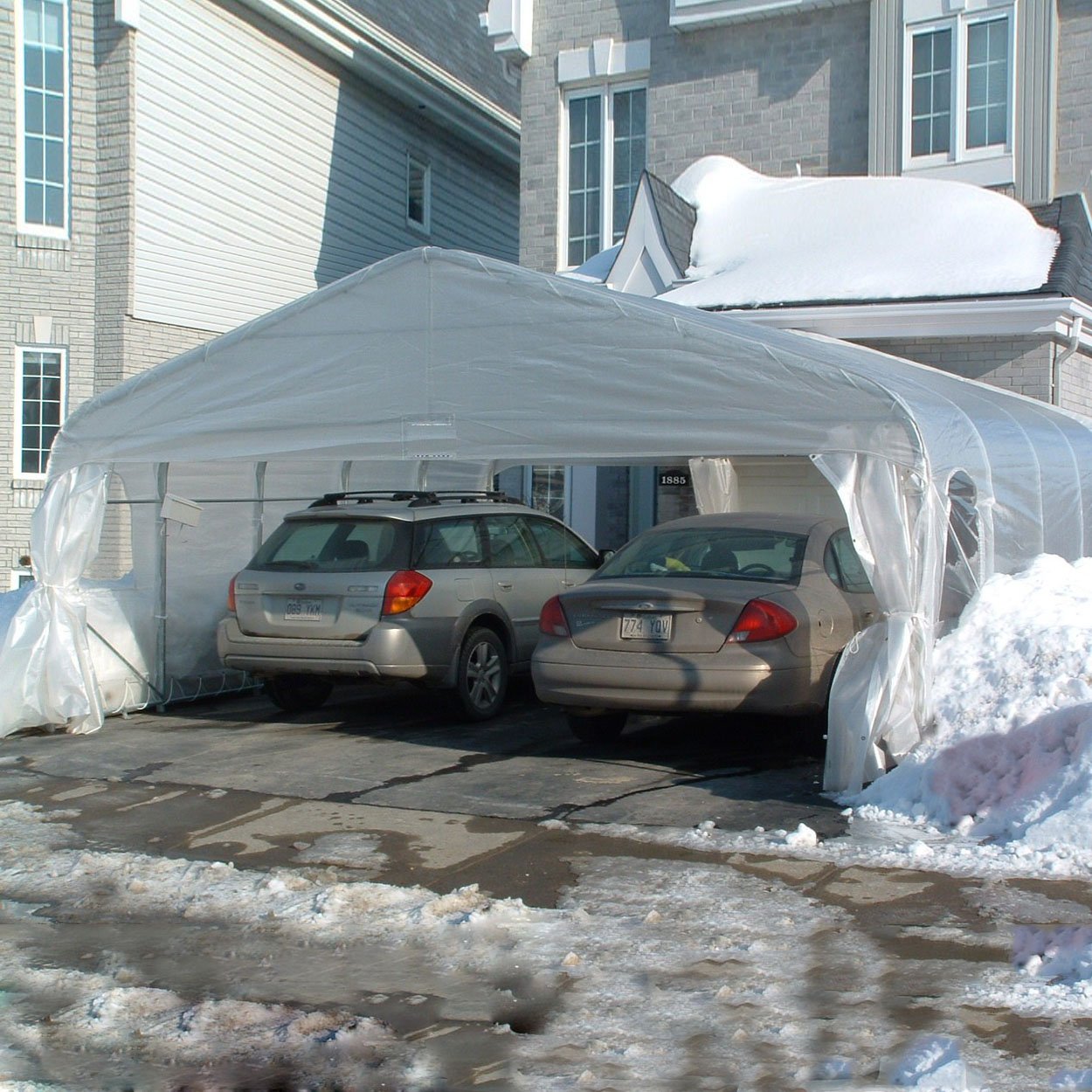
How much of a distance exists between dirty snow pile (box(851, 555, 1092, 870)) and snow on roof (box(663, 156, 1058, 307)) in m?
6.33

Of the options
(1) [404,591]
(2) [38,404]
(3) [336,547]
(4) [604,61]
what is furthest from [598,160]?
(1) [404,591]

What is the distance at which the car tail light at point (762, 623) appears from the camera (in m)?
8.22

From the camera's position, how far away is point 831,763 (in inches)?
311

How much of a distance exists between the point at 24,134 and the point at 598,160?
23.7ft

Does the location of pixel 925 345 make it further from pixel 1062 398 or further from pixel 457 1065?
pixel 457 1065

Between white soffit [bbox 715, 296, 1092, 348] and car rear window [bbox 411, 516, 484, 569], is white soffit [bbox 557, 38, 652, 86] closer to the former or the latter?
white soffit [bbox 715, 296, 1092, 348]

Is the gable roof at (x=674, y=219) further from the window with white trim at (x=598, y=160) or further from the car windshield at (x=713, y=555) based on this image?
the car windshield at (x=713, y=555)

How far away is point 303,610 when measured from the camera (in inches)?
403

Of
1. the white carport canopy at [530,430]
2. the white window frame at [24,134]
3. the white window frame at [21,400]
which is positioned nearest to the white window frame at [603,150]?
the white window frame at [24,134]

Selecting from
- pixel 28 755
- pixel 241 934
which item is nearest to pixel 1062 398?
pixel 28 755

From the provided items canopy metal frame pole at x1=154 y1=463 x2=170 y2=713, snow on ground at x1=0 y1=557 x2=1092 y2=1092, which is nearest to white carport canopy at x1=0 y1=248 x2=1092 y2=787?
canopy metal frame pole at x1=154 y1=463 x2=170 y2=713

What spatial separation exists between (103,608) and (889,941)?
743 cm

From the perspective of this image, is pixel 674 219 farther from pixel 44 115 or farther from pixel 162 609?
pixel 44 115

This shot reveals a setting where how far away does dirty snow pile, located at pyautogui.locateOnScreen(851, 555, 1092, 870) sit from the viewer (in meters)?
6.73
